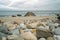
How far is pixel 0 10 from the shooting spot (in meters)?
1.63

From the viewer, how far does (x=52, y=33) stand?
121cm

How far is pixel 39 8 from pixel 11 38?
29.0 inches

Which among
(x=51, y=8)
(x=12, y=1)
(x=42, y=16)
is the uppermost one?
(x=12, y=1)

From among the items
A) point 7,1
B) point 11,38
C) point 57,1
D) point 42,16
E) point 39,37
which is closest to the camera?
point 11,38

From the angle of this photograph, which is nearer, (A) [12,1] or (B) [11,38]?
(B) [11,38]

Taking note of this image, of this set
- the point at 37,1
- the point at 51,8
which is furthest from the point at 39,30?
the point at 51,8

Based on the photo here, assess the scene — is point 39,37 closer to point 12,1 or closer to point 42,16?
point 12,1

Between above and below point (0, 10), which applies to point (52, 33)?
below

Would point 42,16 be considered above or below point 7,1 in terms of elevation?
below

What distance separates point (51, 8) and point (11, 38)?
0.87 meters

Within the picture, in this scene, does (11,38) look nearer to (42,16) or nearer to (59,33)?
(59,33)

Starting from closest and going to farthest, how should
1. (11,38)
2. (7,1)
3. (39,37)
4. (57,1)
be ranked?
1. (11,38)
2. (39,37)
3. (7,1)
4. (57,1)

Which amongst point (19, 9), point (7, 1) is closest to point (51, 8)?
point (19, 9)

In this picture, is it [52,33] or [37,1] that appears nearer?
[52,33]
